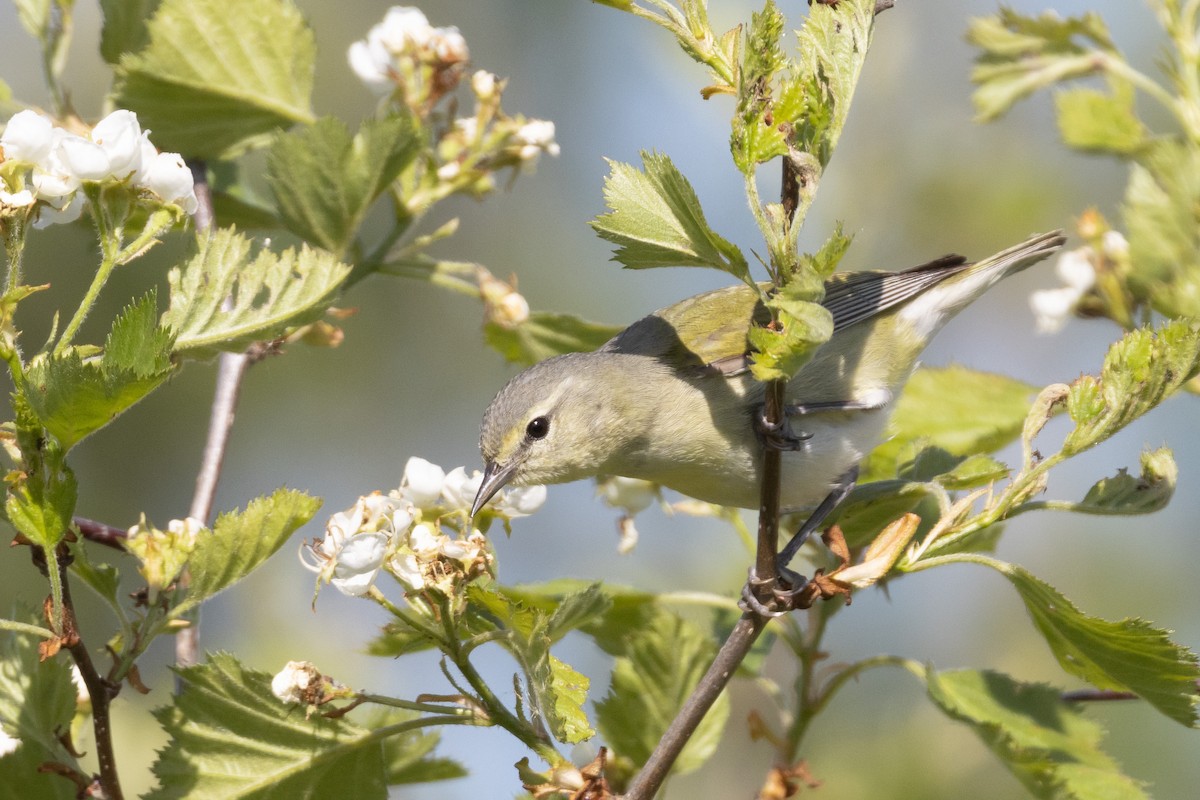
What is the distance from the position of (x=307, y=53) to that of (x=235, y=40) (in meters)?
0.15

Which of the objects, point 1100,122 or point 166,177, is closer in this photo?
point 166,177

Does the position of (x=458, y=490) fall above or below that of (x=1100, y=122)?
below

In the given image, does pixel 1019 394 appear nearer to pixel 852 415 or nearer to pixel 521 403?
pixel 852 415

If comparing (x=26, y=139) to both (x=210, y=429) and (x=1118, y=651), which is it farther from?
(x=1118, y=651)

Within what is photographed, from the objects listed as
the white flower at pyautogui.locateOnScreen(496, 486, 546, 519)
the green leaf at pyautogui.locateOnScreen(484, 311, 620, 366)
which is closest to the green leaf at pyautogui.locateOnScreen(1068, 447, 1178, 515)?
the white flower at pyautogui.locateOnScreen(496, 486, 546, 519)

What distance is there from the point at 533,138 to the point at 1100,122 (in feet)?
5.06

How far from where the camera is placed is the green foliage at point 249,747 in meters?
2.07

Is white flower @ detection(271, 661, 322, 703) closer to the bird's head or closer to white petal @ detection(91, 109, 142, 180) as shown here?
white petal @ detection(91, 109, 142, 180)

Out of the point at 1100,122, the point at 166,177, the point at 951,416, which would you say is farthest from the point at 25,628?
the point at 1100,122

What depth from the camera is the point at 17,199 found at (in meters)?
1.81

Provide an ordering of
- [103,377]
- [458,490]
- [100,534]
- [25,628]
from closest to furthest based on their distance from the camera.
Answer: [103,377] < [25,628] < [100,534] < [458,490]

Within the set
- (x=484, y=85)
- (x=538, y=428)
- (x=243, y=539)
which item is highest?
(x=484, y=85)

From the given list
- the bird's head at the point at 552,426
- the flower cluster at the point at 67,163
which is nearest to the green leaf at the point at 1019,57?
the bird's head at the point at 552,426

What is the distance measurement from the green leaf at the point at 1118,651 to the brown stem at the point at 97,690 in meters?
1.37
